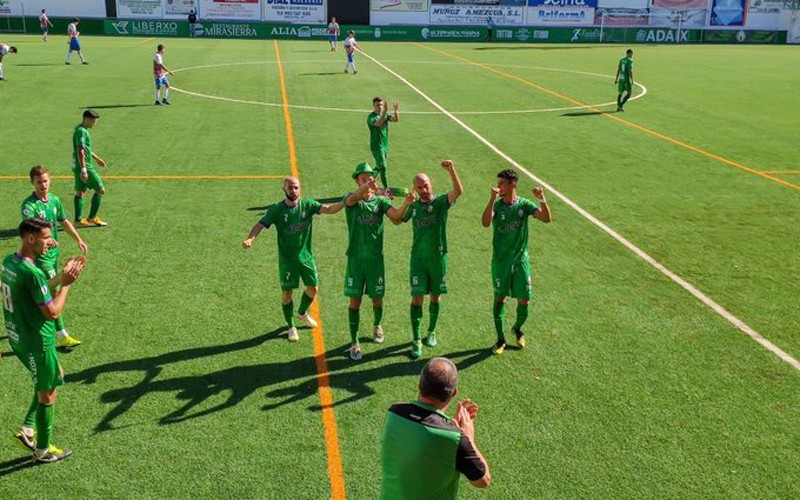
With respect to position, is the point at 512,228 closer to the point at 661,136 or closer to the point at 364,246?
the point at 364,246

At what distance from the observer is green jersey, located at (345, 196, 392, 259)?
8297 millimetres

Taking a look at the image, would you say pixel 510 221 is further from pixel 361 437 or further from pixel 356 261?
pixel 361 437

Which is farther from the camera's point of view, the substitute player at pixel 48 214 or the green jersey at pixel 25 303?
the substitute player at pixel 48 214

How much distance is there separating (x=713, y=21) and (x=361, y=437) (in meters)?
70.9

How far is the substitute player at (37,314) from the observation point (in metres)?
5.86

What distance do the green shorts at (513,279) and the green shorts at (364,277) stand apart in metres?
1.49

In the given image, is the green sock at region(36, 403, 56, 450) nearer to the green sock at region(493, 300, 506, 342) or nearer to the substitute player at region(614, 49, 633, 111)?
the green sock at region(493, 300, 506, 342)

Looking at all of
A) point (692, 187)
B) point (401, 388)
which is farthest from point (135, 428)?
point (692, 187)

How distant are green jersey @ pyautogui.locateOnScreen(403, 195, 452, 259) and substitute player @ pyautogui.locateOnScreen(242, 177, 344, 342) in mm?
960

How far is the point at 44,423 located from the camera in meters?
6.25

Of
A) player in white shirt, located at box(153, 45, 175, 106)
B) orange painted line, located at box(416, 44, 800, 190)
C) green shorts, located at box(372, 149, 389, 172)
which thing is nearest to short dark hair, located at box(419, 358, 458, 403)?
green shorts, located at box(372, 149, 389, 172)

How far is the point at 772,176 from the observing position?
17656 mm

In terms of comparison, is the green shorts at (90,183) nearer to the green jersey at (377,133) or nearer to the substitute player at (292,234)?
the green jersey at (377,133)

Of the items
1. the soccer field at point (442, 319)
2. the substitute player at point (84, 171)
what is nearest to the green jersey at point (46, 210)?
the soccer field at point (442, 319)
